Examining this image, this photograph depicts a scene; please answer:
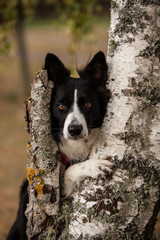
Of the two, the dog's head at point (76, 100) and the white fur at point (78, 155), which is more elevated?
the dog's head at point (76, 100)

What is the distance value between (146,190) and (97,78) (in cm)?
131

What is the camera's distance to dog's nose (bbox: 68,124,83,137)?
2854 millimetres

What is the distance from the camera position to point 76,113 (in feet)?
9.70

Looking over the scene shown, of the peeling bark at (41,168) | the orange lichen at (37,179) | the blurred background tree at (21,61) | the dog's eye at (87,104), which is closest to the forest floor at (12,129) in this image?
the blurred background tree at (21,61)

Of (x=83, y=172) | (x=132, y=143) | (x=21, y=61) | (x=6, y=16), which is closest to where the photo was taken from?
(x=132, y=143)

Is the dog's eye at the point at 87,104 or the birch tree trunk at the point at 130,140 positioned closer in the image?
the birch tree trunk at the point at 130,140

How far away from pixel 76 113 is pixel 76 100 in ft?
0.51

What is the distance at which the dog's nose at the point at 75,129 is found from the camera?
9.36 ft

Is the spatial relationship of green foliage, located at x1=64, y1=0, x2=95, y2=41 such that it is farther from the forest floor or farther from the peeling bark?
the peeling bark

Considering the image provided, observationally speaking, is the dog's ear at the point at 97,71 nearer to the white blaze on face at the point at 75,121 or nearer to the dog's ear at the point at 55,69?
the dog's ear at the point at 55,69

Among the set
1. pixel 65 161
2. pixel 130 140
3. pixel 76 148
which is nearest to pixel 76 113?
A: pixel 76 148

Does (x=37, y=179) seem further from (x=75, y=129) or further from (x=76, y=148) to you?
(x=76, y=148)

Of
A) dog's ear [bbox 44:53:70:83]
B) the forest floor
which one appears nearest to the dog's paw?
dog's ear [bbox 44:53:70:83]

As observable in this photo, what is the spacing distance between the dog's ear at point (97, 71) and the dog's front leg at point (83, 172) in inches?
34.6
